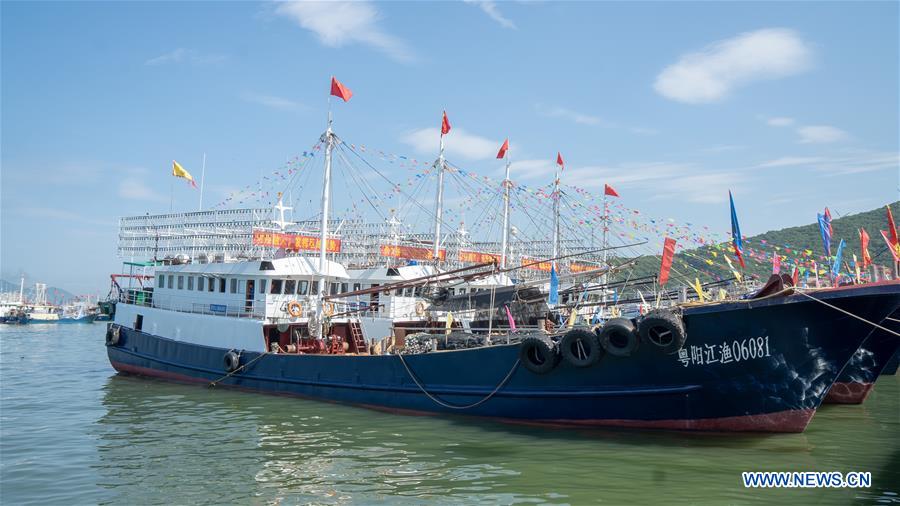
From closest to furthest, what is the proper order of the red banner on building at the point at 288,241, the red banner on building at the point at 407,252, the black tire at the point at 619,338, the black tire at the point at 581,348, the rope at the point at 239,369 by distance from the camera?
the black tire at the point at 619,338 < the black tire at the point at 581,348 < the rope at the point at 239,369 < the red banner on building at the point at 288,241 < the red banner on building at the point at 407,252

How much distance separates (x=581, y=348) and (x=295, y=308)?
958cm

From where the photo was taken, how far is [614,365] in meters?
11.9

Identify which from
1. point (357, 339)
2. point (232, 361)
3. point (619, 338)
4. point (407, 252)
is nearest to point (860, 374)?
point (619, 338)

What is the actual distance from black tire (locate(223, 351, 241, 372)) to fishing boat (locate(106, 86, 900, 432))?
0.13 feet

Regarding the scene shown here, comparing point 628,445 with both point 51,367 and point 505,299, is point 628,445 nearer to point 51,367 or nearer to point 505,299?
point 505,299

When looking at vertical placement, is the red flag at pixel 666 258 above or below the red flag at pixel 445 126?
below

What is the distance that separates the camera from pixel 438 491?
8.91 meters

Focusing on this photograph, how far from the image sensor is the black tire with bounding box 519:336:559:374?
12.2 metres

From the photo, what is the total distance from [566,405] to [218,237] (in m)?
42.6

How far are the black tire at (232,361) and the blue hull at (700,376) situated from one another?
6.27 m

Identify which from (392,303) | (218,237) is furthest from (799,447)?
(218,237)

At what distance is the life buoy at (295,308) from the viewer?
18281mm

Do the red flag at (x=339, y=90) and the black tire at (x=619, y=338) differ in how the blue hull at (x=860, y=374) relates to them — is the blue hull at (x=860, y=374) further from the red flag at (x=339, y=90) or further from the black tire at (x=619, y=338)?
the red flag at (x=339, y=90)

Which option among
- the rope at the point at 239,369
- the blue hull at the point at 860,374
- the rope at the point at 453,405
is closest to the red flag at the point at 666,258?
the rope at the point at 453,405
